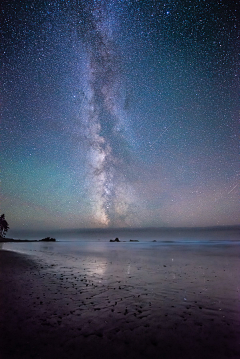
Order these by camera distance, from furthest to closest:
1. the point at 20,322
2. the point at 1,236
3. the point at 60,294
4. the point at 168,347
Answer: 1. the point at 1,236
2. the point at 60,294
3. the point at 20,322
4. the point at 168,347

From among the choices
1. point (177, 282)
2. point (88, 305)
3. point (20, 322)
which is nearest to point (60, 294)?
point (88, 305)

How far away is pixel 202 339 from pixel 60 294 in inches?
365

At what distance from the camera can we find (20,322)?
852cm

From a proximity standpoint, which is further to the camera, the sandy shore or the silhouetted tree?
the silhouetted tree

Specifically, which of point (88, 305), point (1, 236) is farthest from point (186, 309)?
point (1, 236)

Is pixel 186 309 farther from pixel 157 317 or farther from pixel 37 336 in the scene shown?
pixel 37 336

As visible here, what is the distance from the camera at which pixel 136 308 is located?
10.9m

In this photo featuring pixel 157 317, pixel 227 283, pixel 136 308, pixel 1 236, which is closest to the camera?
pixel 157 317

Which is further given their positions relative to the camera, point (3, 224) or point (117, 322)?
point (3, 224)

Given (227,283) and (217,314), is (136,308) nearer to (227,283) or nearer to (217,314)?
(217,314)

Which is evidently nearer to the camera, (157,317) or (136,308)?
(157,317)

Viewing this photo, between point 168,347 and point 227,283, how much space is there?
552 inches

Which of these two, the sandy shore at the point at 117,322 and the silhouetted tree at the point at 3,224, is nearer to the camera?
the sandy shore at the point at 117,322

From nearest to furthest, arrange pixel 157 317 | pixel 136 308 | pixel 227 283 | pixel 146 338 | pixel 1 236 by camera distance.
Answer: pixel 146 338, pixel 157 317, pixel 136 308, pixel 227 283, pixel 1 236
